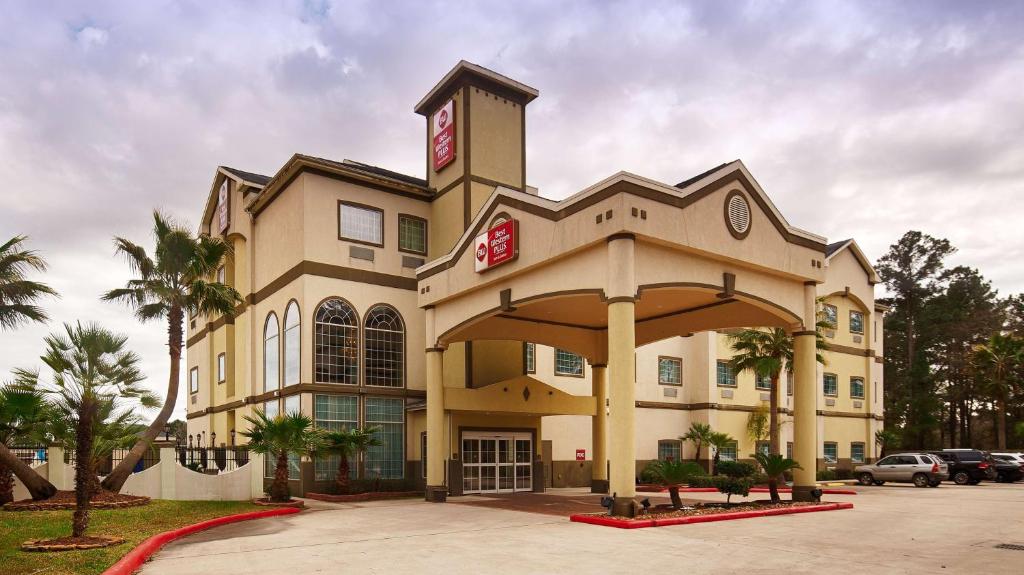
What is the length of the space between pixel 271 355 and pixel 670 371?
64.7ft

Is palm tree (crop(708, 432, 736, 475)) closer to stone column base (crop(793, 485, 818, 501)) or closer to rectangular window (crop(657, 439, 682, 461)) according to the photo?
rectangular window (crop(657, 439, 682, 461))

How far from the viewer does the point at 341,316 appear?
1150 inches

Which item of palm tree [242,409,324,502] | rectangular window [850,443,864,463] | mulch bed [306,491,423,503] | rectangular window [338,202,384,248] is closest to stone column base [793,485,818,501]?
mulch bed [306,491,423,503]

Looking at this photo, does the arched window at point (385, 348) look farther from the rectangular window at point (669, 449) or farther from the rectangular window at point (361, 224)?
the rectangular window at point (669, 449)

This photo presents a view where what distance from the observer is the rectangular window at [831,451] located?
4419 cm

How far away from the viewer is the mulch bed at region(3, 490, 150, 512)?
2056cm

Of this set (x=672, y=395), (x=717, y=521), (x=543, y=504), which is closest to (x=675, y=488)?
(x=717, y=521)

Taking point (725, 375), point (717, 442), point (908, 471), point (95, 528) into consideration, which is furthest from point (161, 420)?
point (908, 471)

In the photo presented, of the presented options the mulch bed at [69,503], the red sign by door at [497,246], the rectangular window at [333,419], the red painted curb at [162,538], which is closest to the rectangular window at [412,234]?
the rectangular window at [333,419]

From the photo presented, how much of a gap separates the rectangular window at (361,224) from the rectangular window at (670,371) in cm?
1632

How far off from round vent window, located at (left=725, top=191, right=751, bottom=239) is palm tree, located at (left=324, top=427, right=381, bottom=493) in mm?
13407

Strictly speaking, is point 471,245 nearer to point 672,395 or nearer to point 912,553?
point 912,553

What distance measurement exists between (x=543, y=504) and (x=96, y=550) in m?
13.5

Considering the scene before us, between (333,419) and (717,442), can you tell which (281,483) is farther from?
(717,442)
